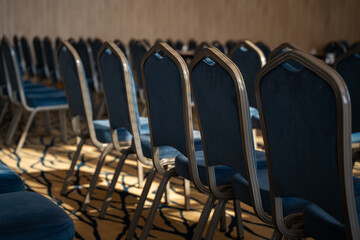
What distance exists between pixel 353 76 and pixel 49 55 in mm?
4993

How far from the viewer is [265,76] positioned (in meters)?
1.57

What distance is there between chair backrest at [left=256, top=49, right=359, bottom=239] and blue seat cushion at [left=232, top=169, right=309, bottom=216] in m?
0.08

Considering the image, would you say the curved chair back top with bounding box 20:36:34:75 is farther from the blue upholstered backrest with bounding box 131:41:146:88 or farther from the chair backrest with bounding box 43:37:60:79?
the blue upholstered backrest with bounding box 131:41:146:88

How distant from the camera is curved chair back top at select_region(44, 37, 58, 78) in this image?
6.87m

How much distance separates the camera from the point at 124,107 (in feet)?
8.92

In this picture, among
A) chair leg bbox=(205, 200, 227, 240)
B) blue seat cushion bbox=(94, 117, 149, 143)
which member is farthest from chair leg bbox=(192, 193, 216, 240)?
blue seat cushion bbox=(94, 117, 149, 143)

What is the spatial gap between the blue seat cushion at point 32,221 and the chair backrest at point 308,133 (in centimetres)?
71

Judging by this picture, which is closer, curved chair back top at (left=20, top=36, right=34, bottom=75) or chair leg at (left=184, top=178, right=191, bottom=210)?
chair leg at (left=184, top=178, right=191, bottom=210)

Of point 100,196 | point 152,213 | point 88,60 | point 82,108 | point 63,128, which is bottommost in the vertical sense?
point 100,196

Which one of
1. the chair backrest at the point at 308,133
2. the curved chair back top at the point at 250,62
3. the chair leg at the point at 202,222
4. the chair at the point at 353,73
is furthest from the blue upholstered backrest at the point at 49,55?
the chair backrest at the point at 308,133

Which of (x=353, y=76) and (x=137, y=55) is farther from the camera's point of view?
(x=137, y=55)

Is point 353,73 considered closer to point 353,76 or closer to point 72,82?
point 353,76

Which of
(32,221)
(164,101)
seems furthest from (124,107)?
(32,221)

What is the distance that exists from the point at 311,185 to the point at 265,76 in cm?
36
